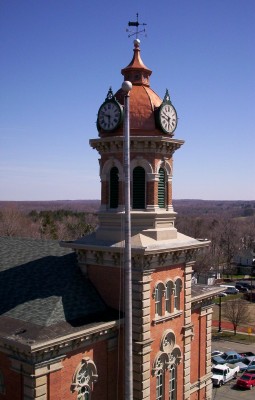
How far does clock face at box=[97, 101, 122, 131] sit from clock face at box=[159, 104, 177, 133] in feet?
6.04

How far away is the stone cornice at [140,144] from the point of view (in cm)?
1814

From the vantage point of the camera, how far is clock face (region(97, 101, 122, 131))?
17.8 meters

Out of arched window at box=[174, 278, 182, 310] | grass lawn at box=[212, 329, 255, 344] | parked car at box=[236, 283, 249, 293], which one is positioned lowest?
grass lawn at box=[212, 329, 255, 344]

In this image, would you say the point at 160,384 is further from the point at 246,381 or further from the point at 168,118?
the point at 246,381

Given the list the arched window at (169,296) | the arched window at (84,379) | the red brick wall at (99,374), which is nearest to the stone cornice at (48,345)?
the red brick wall at (99,374)

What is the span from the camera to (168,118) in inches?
738

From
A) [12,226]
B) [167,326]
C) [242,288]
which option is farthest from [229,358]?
[12,226]

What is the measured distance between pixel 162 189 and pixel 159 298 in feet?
15.4

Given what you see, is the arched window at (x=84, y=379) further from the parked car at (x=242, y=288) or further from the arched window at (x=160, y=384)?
the parked car at (x=242, y=288)

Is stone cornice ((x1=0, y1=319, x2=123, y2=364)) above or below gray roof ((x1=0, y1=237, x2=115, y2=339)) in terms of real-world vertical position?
below

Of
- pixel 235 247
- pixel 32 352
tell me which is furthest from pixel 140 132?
pixel 235 247

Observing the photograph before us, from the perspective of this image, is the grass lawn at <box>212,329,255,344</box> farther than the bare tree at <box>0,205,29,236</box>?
No

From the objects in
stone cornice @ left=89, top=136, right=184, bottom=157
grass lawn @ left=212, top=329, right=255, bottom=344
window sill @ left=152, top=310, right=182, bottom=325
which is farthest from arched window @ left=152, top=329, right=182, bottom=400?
grass lawn @ left=212, top=329, right=255, bottom=344

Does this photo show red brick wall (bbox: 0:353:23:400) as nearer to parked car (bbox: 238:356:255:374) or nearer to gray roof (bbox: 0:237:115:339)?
gray roof (bbox: 0:237:115:339)
